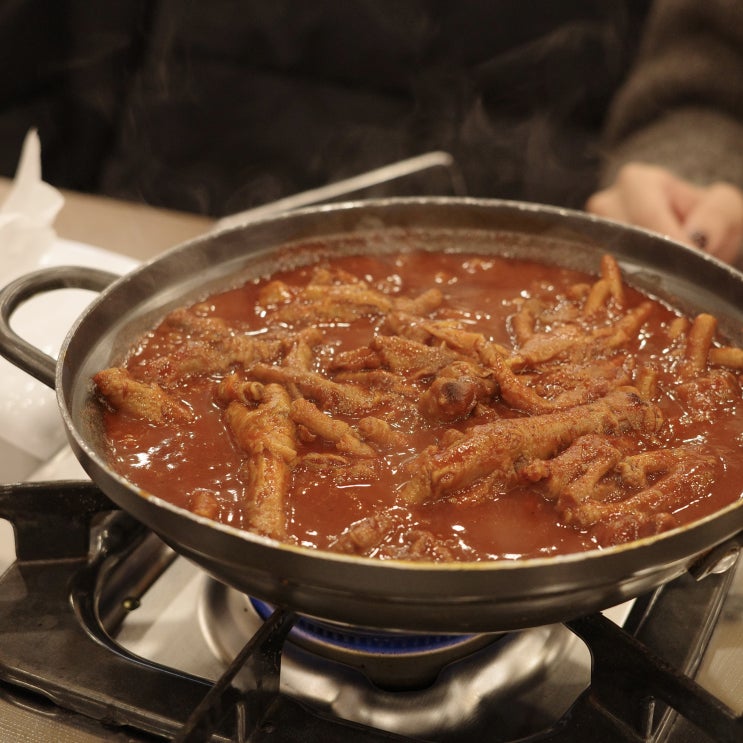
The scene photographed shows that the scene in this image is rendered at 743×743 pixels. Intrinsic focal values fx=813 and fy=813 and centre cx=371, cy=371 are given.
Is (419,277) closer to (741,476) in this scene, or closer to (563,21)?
(741,476)

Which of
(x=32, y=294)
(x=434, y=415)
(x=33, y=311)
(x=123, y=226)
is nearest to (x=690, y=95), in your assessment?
(x=123, y=226)

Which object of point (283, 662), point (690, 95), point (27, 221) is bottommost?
point (283, 662)

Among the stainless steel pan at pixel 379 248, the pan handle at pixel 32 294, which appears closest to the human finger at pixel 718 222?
the stainless steel pan at pixel 379 248

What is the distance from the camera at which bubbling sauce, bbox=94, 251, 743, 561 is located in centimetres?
166

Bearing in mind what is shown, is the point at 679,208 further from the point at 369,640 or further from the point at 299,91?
the point at 299,91

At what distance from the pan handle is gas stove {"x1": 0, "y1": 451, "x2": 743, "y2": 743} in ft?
0.92

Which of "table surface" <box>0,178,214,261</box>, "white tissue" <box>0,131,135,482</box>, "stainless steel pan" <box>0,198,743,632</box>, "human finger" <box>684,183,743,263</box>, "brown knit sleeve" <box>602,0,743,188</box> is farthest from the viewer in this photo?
"brown knit sleeve" <box>602,0,743,188</box>

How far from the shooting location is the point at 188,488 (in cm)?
174

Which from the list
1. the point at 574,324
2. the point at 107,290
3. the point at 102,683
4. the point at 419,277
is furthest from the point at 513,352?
the point at 102,683

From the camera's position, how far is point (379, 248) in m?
2.71

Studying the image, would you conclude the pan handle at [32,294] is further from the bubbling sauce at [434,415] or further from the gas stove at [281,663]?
the gas stove at [281,663]

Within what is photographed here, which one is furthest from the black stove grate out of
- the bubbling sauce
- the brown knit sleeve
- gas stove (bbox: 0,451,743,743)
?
the brown knit sleeve

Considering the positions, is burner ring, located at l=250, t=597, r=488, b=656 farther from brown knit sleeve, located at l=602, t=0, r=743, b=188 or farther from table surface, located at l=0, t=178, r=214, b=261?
brown knit sleeve, located at l=602, t=0, r=743, b=188

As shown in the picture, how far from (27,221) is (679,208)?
8.88 feet
